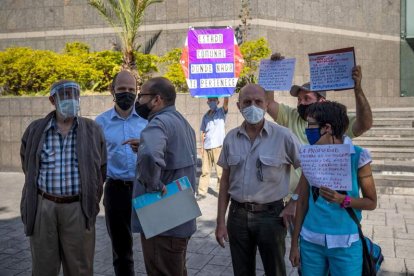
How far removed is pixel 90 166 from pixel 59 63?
8972 mm

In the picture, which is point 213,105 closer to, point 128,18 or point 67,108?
point 67,108

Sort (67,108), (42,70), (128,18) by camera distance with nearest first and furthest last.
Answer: (67,108) → (42,70) → (128,18)

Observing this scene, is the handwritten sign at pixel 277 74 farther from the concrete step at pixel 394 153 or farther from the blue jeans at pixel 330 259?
the concrete step at pixel 394 153

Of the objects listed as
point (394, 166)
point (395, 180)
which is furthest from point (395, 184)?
point (394, 166)

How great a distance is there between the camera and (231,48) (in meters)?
11.4

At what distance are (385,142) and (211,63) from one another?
445 cm

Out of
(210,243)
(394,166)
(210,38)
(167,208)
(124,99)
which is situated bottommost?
(210,243)

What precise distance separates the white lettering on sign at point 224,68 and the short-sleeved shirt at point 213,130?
8.57 ft

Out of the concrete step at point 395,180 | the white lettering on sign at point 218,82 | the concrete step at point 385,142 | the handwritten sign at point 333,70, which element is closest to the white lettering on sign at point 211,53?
the white lettering on sign at point 218,82

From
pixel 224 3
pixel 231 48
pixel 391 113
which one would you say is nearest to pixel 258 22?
pixel 224 3

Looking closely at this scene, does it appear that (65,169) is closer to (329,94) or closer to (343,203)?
(343,203)

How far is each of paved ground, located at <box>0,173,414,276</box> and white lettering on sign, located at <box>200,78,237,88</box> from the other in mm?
3571

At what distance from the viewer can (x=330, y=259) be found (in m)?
2.82

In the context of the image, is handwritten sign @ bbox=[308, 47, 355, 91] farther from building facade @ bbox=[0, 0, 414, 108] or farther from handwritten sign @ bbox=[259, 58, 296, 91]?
building facade @ bbox=[0, 0, 414, 108]
